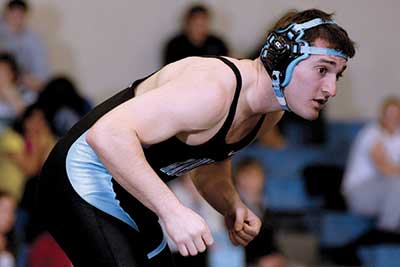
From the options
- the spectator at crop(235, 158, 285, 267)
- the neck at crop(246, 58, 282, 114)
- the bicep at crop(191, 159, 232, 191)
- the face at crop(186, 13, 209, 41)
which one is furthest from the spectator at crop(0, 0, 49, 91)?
the neck at crop(246, 58, 282, 114)

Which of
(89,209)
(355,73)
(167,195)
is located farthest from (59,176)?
(355,73)

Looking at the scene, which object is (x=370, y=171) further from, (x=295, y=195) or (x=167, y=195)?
(x=167, y=195)

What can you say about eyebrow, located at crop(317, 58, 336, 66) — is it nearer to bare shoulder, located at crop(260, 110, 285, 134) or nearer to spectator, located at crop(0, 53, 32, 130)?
bare shoulder, located at crop(260, 110, 285, 134)

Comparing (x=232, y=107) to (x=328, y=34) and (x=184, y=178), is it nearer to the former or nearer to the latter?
(x=328, y=34)

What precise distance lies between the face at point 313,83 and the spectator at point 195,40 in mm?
4340

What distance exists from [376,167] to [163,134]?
14.2 feet

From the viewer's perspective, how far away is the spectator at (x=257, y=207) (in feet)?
19.8

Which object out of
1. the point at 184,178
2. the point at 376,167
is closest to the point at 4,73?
the point at 184,178

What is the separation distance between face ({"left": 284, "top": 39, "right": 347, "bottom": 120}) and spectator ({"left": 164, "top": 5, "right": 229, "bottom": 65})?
14.2 feet

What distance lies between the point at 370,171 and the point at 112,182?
Answer: 4141 mm

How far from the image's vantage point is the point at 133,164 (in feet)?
9.65

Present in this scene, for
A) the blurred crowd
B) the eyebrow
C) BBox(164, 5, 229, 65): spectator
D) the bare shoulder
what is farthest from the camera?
BBox(164, 5, 229, 65): spectator

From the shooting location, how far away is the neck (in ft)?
10.5

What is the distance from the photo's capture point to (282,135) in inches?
303
